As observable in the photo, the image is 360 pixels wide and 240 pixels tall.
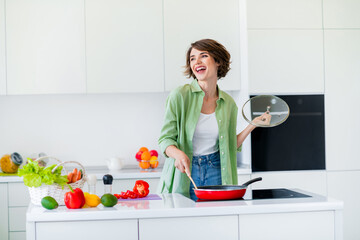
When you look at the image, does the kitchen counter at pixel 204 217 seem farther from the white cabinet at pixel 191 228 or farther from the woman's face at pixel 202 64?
the woman's face at pixel 202 64

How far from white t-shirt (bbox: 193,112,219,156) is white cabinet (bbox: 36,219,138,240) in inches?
28.9

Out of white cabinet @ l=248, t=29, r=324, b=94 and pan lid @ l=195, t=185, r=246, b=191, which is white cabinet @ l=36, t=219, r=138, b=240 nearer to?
pan lid @ l=195, t=185, r=246, b=191

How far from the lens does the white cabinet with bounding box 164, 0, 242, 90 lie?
415 cm

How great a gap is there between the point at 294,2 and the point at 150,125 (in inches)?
62.1

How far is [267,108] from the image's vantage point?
8.29 ft

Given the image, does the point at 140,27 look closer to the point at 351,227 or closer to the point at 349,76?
the point at 349,76

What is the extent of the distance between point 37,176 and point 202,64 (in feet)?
3.25

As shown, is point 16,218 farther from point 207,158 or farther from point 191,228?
point 191,228

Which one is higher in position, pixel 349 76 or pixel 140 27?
pixel 140 27

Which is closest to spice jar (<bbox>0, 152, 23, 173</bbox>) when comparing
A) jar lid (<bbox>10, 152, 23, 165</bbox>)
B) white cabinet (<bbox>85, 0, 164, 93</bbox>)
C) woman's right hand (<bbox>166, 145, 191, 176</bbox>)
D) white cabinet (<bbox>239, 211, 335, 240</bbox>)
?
jar lid (<bbox>10, 152, 23, 165</bbox>)

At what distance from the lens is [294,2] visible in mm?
4000

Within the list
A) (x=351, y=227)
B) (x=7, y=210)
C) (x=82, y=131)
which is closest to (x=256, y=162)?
(x=351, y=227)

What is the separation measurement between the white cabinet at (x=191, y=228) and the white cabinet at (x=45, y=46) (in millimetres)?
2266

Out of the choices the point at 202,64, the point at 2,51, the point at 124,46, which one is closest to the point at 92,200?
the point at 202,64
